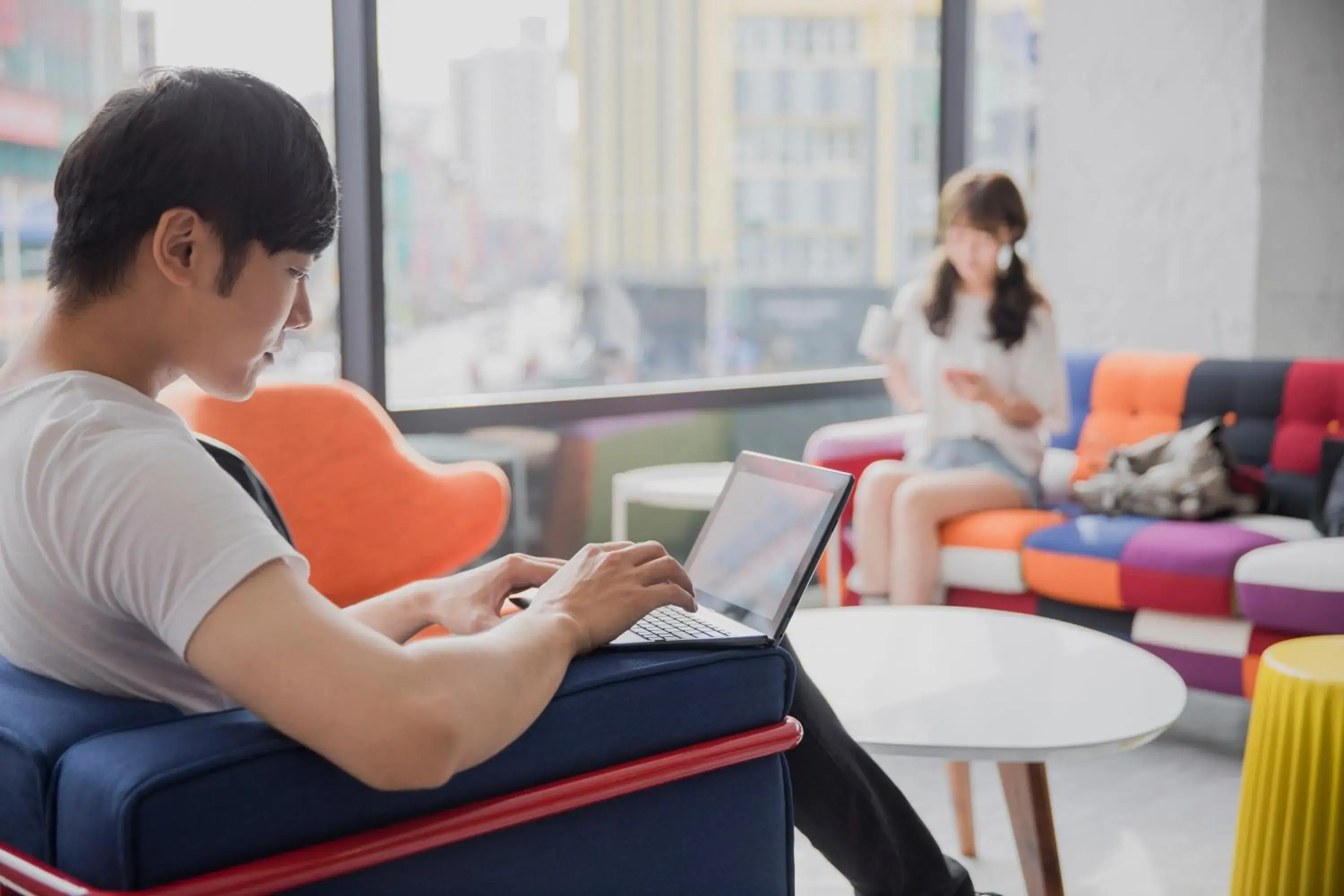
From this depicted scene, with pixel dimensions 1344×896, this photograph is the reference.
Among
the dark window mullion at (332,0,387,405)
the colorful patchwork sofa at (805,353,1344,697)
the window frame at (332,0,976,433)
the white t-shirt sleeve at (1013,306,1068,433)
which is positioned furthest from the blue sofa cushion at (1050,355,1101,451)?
the dark window mullion at (332,0,387,405)

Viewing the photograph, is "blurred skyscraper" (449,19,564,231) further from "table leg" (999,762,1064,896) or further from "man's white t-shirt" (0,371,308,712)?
"man's white t-shirt" (0,371,308,712)

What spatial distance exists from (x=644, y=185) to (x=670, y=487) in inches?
52.1

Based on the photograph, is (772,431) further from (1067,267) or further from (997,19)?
(997,19)

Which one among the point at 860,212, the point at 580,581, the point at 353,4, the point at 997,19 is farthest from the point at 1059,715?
the point at 997,19

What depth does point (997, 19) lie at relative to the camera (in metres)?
5.50

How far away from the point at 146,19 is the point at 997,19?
138 inches

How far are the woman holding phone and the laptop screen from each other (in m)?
1.76

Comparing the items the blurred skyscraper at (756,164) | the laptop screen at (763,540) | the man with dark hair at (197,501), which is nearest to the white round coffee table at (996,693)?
the laptop screen at (763,540)

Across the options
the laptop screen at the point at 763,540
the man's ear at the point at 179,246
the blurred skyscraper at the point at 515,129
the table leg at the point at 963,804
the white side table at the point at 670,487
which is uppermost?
the blurred skyscraper at the point at 515,129

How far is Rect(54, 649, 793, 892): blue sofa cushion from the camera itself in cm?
92

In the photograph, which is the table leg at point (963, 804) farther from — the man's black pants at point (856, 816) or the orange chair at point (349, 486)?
the orange chair at point (349, 486)

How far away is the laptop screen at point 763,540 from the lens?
4.62ft

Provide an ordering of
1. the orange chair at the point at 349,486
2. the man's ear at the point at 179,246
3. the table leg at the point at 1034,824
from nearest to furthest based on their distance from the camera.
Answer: the man's ear at the point at 179,246 → the table leg at the point at 1034,824 → the orange chair at the point at 349,486

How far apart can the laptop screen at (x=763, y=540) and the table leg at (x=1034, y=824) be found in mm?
662
